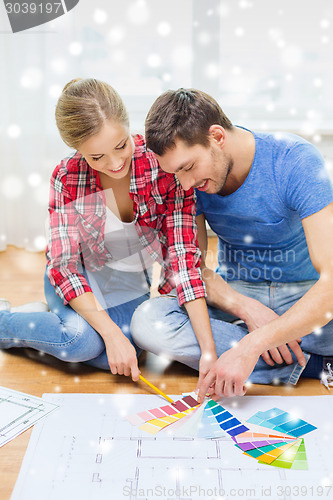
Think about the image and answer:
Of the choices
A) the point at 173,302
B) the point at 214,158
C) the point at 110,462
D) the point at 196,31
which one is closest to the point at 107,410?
the point at 110,462

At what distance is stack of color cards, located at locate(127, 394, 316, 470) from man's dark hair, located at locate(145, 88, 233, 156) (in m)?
0.51

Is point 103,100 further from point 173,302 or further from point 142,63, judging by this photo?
point 142,63

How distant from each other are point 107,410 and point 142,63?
1840 mm

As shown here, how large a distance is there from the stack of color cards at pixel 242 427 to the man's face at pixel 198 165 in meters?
0.44

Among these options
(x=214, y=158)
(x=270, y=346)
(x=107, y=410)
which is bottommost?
(x=107, y=410)

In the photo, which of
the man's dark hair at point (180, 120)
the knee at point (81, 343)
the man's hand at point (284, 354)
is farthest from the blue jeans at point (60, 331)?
the man's dark hair at point (180, 120)

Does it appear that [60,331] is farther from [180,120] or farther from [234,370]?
[180,120]

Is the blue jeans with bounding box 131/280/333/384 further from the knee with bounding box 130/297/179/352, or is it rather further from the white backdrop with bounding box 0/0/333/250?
the white backdrop with bounding box 0/0/333/250

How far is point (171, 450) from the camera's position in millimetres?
935

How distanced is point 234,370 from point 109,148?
1.62ft

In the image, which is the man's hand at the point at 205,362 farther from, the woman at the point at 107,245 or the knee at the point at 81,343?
the knee at the point at 81,343
